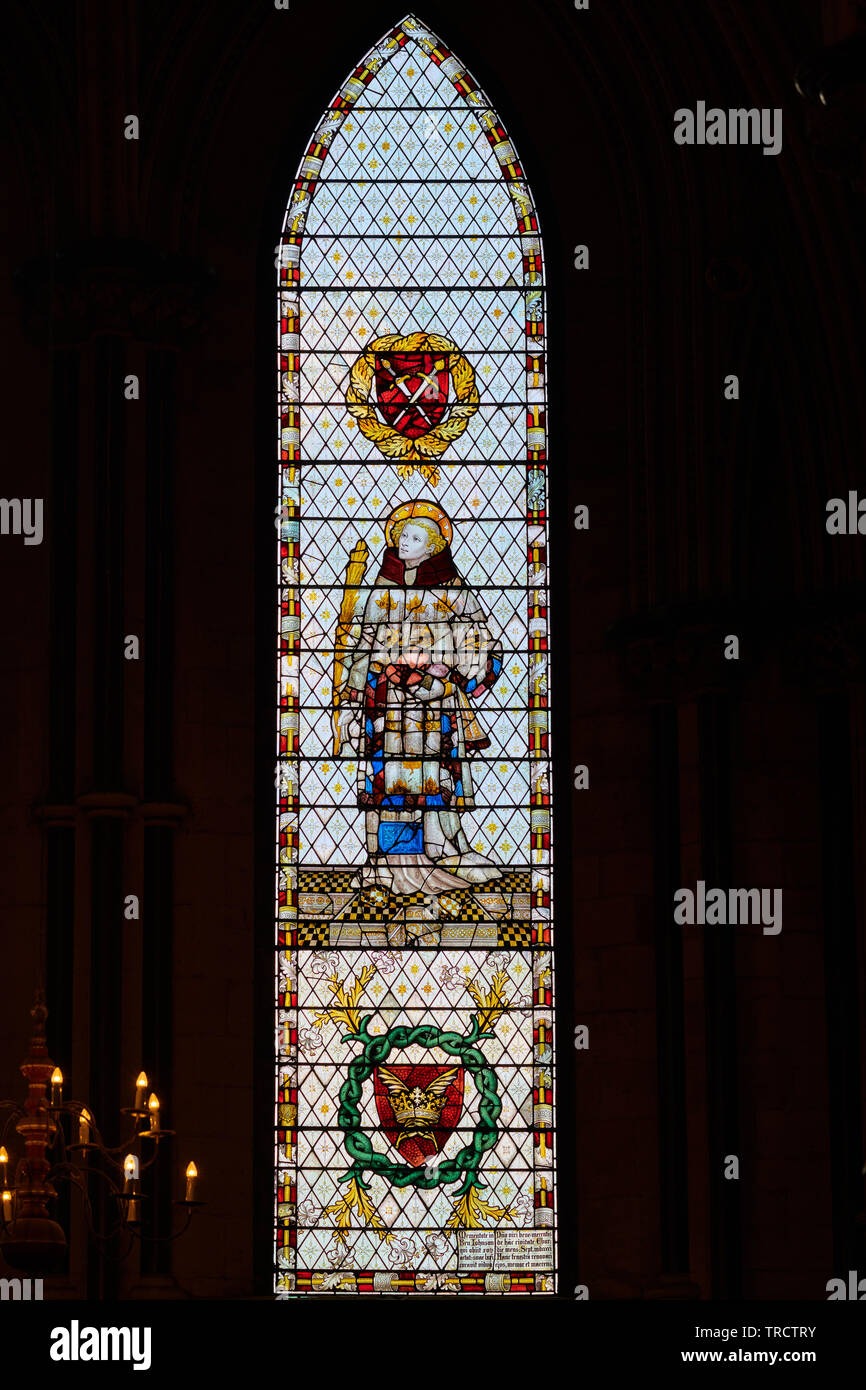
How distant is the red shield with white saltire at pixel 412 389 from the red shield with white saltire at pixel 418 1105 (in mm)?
3844

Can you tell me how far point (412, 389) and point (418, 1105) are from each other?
14.2 feet

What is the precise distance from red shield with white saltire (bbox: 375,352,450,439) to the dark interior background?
0.70m

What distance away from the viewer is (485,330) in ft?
61.3

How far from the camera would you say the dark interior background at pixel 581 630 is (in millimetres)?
16953
